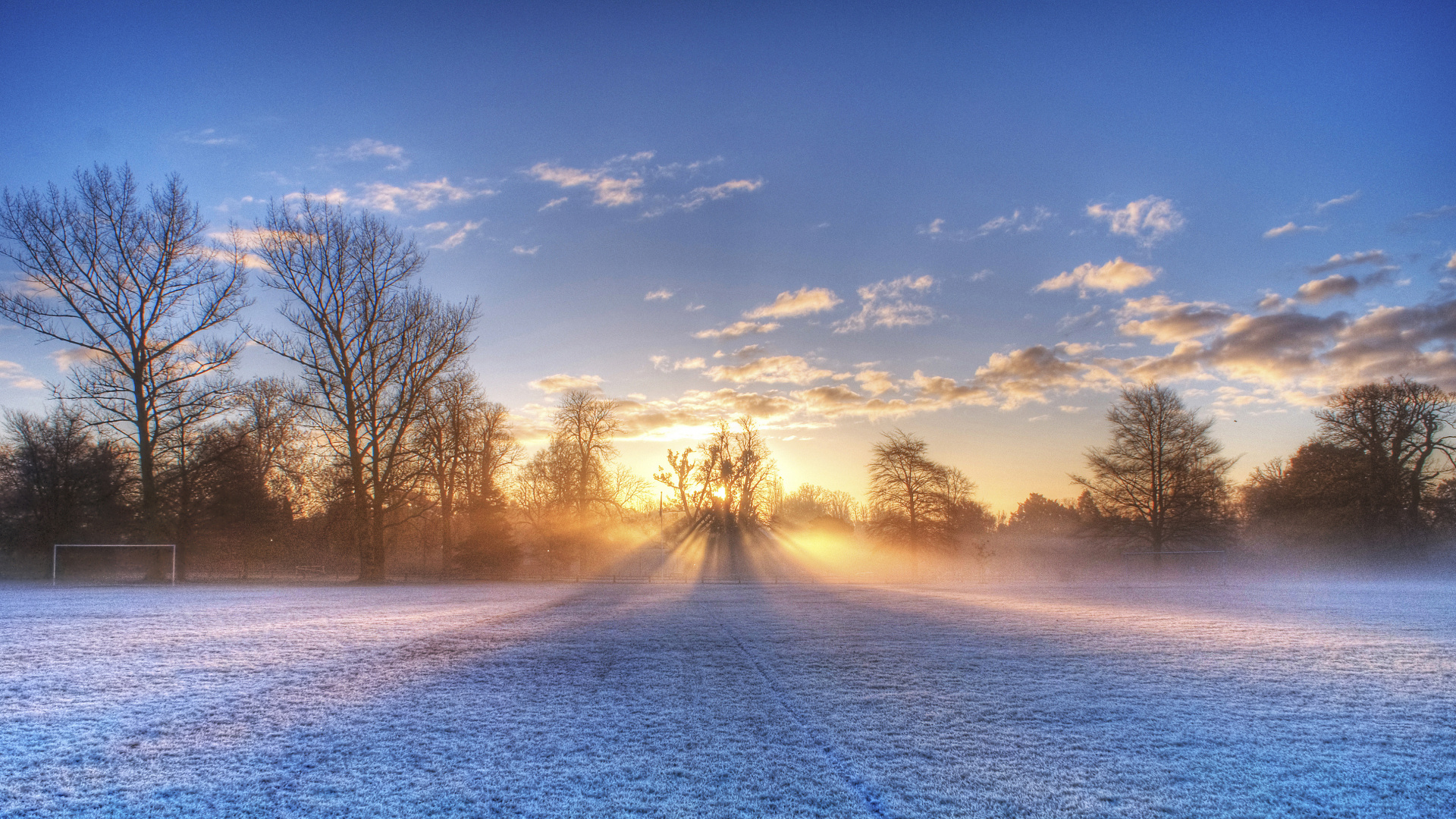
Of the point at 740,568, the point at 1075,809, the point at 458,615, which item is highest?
the point at 1075,809

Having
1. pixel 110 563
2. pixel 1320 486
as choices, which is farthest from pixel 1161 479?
pixel 110 563

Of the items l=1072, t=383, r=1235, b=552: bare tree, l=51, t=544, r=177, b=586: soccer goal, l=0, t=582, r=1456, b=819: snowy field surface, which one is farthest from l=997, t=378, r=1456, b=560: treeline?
l=51, t=544, r=177, b=586: soccer goal

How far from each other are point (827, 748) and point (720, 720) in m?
1.21

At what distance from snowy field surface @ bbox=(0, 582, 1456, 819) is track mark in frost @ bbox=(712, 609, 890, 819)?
0.03m

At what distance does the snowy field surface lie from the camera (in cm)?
466

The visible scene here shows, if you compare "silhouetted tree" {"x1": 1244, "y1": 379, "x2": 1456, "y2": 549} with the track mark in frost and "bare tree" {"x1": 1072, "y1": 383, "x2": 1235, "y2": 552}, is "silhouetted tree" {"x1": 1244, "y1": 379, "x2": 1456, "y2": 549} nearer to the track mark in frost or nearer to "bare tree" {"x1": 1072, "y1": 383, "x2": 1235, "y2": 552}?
"bare tree" {"x1": 1072, "y1": 383, "x2": 1235, "y2": 552}

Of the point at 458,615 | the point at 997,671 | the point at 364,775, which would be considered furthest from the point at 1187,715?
the point at 458,615

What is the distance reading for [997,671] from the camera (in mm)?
8922

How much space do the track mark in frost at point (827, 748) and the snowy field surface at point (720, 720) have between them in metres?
0.03

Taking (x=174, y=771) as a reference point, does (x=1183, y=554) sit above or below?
below

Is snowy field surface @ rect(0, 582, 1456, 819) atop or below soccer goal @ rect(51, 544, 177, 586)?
atop

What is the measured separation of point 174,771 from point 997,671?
26.0 ft

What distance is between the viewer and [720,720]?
6535 mm

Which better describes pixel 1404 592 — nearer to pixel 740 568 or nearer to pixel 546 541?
pixel 740 568
